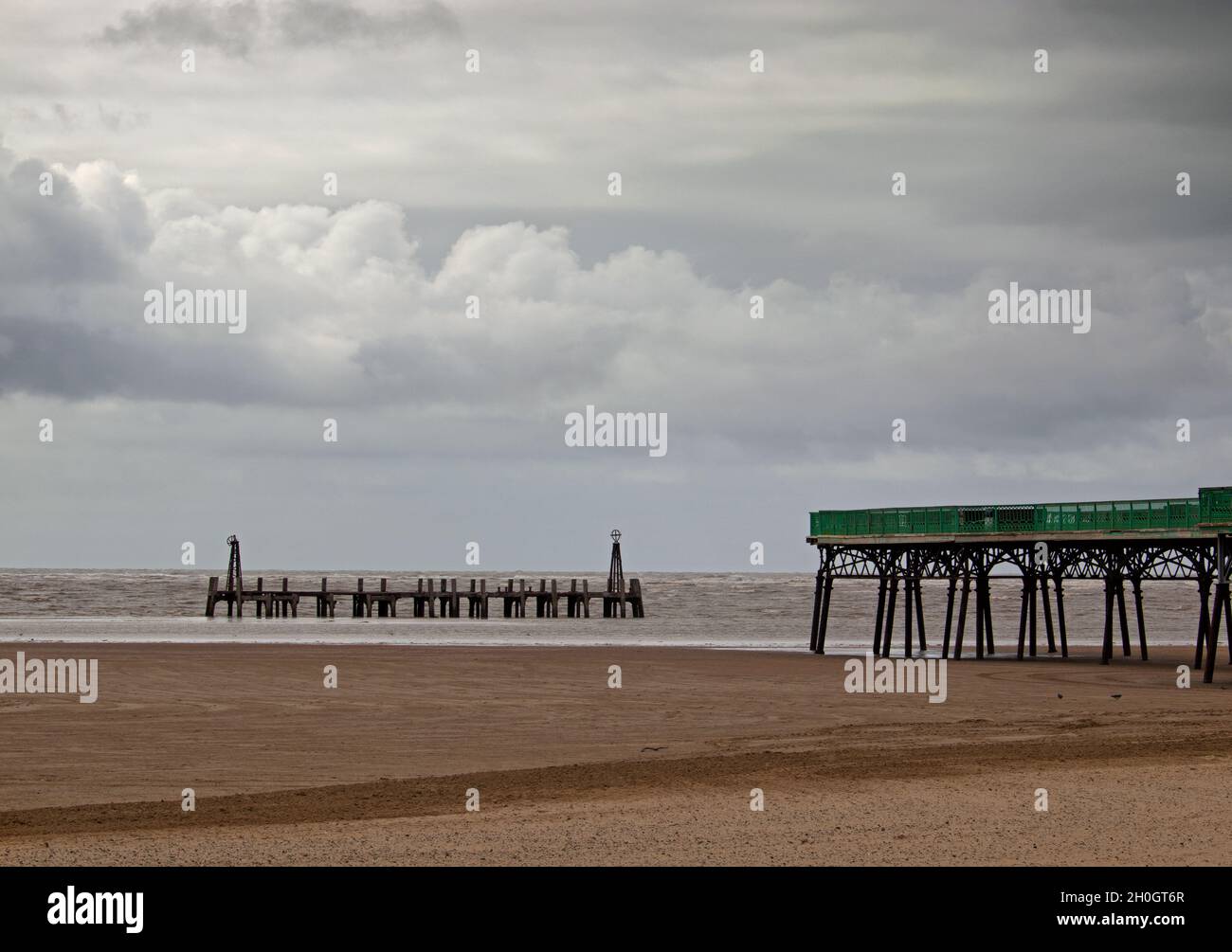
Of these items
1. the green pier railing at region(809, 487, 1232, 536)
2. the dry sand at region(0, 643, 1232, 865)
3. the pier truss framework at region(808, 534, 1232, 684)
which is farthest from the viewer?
the pier truss framework at region(808, 534, 1232, 684)

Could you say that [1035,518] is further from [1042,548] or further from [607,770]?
[607,770]

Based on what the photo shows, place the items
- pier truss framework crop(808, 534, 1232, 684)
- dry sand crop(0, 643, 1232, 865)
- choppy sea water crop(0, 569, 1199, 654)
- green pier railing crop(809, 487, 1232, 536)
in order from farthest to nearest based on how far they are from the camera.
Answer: choppy sea water crop(0, 569, 1199, 654), pier truss framework crop(808, 534, 1232, 684), green pier railing crop(809, 487, 1232, 536), dry sand crop(0, 643, 1232, 865)

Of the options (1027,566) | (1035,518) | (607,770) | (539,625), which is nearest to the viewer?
(607,770)

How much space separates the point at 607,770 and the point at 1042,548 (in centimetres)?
2712

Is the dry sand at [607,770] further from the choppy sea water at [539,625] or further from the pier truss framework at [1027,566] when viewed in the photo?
the choppy sea water at [539,625]

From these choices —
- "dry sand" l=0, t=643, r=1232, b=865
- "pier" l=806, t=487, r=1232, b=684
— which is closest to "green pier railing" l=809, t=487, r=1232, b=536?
"pier" l=806, t=487, r=1232, b=684

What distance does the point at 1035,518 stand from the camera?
42438mm

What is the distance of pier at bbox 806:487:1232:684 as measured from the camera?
36.7 m

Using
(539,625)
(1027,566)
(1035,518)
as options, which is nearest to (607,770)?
(1035,518)

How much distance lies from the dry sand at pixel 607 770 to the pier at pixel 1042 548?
4069mm

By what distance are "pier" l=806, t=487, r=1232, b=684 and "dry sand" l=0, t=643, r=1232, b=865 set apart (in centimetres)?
407

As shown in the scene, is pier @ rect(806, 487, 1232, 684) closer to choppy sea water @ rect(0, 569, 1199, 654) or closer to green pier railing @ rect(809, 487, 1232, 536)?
green pier railing @ rect(809, 487, 1232, 536)

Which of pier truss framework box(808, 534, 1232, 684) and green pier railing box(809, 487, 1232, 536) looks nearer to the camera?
green pier railing box(809, 487, 1232, 536)
